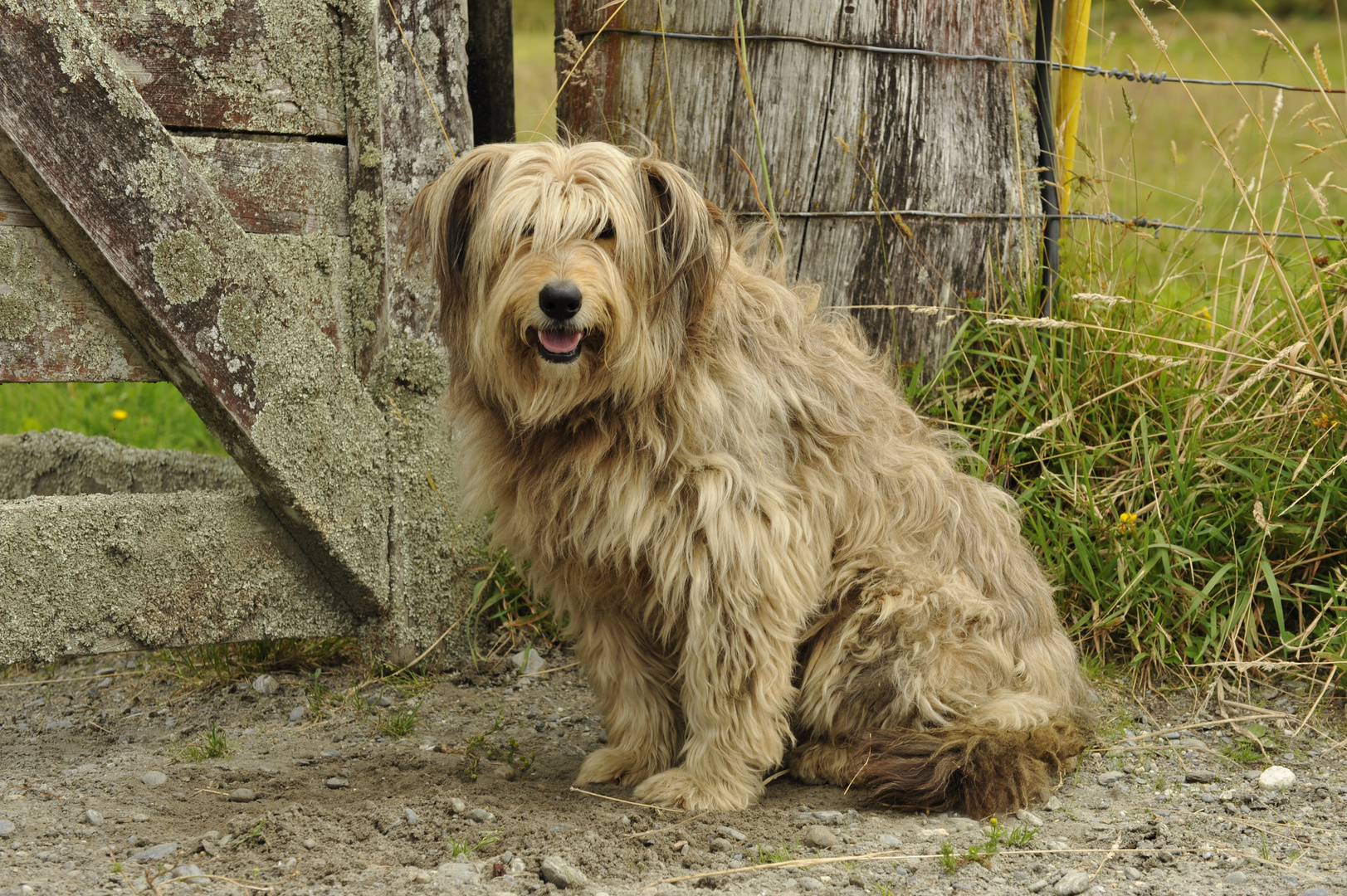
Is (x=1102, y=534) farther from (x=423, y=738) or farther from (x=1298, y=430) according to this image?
(x=423, y=738)

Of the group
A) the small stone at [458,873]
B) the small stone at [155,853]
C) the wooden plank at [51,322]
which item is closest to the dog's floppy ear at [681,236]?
the small stone at [458,873]

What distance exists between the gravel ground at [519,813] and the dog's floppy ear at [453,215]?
54.2 inches

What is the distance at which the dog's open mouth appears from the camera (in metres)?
2.86

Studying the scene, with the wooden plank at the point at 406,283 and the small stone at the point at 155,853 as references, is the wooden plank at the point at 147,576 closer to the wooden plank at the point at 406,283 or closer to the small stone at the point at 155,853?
the wooden plank at the point at 406,283

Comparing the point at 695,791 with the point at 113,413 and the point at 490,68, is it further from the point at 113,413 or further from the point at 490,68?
the point at 113,413

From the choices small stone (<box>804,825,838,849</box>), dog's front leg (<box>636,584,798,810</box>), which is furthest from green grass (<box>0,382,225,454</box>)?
small stone (<box>804,825,838,849</box>)

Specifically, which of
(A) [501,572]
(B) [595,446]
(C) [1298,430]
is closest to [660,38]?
(B) [595,446]

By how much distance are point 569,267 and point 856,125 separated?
155cm

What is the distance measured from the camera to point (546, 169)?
9.84 ft

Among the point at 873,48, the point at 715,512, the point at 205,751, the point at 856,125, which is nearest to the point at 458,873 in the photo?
the point at 715,512

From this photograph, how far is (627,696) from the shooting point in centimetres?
348

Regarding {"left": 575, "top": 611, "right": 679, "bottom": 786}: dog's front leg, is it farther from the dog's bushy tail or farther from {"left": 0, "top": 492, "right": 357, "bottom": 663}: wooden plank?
{"left": 0, "top": 492, "right": 357, "bottom": 663}: wooden plank

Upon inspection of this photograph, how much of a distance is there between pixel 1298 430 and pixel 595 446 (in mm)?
2596

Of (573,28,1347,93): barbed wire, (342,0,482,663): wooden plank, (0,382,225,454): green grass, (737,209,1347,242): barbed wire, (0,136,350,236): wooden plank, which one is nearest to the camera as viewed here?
(0,136,350,236): wooden plank
